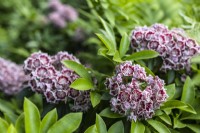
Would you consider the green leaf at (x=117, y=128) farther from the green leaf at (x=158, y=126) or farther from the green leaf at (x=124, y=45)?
the green leaf at (x=124, y=45)

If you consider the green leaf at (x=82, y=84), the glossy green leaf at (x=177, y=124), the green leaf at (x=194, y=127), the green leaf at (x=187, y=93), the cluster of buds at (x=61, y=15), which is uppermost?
the cluster of buds at (x=61, y=15)

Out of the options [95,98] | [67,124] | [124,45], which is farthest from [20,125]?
[124,45]

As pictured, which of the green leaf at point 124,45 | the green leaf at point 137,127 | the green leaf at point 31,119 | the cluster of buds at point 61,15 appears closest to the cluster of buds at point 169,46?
the green leaf at point 124,45

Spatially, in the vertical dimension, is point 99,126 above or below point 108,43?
below

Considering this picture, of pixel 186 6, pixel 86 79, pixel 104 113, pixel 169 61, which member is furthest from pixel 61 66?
pixel 186 6

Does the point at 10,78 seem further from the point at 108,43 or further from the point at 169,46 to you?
the point at 169,46

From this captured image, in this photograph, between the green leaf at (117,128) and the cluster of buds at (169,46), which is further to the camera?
the cluster of buds at (169,46)
